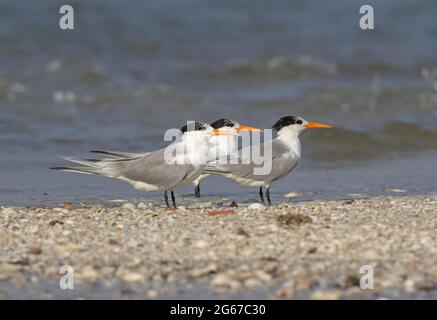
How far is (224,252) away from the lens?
199 inches

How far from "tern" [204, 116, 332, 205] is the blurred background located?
434mm

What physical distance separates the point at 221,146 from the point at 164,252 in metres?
2.67

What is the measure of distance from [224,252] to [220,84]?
8055 millimetres

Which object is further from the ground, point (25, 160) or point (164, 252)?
point (25, 160)

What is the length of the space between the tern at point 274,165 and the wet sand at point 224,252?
80 cm

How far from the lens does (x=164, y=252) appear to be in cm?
507

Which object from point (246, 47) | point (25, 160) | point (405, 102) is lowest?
point (25, 160)

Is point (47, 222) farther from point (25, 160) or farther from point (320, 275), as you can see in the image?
point (25, 160)

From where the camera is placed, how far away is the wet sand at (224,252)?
447cm

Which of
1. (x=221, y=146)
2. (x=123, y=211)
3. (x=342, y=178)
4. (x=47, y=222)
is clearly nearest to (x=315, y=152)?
(x=342, y=178)

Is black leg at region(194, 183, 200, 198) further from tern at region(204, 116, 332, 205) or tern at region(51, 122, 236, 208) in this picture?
tern at region(51, 122, 236, 208)

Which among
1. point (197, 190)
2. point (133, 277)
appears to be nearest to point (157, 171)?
point (197, 190)

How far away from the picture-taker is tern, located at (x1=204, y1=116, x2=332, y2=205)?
7.20 meters
